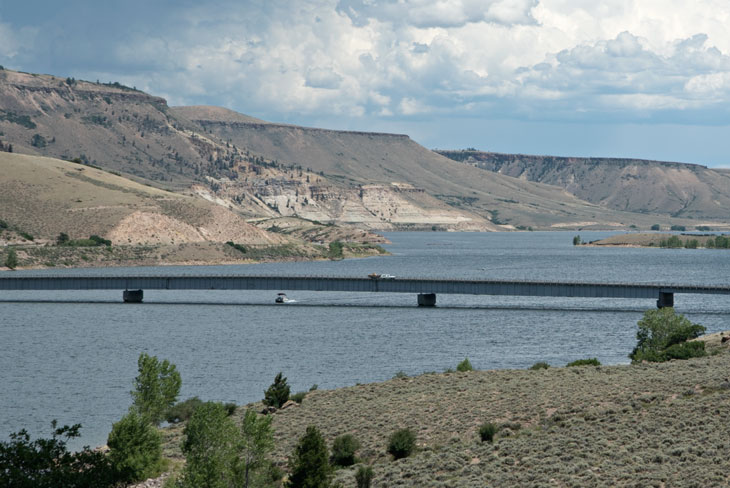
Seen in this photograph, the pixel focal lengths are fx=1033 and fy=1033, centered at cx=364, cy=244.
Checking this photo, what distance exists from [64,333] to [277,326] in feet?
62.7

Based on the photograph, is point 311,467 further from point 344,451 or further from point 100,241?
point 100,241

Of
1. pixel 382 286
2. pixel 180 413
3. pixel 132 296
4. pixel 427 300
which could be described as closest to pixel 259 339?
pixel 382 286

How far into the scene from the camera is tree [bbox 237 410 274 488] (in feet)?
108

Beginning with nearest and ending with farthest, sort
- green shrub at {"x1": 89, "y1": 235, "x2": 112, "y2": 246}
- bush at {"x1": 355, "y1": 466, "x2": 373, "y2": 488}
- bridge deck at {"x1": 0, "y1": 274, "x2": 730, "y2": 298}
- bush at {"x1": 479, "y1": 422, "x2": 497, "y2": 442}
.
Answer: bush at {"x1": 355, "y1": 466, "x2": 373, "y2": 488} → bush at {"x1": 479, "y1": 422, "x2": 497, "y2": 442} → bridge deck at {"x1": 0, "y1": 274, "x2": 730, "y2": 298} → green shrub at {"x1": 89, "y1": 235, "x2": 112, "y2": 246}

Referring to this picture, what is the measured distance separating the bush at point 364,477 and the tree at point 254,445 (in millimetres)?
3006

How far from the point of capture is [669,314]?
68438 millimetres

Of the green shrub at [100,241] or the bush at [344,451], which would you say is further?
the green shrub at [100,241]

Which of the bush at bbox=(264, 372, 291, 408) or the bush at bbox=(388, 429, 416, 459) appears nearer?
the bush at bbox=(388, 429, 416, 459)

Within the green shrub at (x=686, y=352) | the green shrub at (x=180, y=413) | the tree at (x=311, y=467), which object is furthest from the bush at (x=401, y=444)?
the green shrub at (x=686, y=352)

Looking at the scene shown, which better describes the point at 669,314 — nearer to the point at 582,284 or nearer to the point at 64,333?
the point at 582,284

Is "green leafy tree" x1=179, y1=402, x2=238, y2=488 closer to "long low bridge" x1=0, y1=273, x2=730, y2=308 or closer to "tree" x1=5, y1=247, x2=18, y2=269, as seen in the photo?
"long low bridge" x1=0, y1=273, x2=730, y2=308

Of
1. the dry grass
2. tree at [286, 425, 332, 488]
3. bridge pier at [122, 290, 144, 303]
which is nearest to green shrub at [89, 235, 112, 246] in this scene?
bridge pier at [122, 290, 144, 303]

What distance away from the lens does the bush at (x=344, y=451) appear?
37.2m

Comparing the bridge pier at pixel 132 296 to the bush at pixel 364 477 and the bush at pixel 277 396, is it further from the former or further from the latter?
the bush at pixel 364 477
